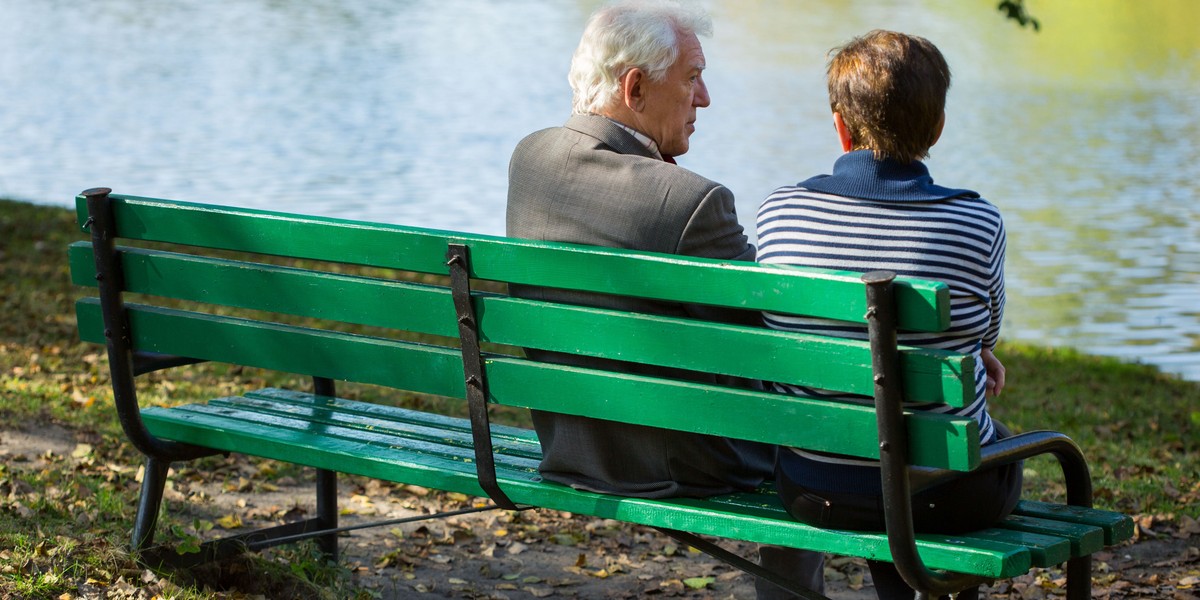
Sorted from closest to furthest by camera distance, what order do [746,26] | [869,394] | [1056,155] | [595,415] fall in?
[869,394], [595,415], [1056,155], [746,26]

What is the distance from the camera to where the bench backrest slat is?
2676 mm

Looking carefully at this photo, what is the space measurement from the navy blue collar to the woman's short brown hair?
24mm

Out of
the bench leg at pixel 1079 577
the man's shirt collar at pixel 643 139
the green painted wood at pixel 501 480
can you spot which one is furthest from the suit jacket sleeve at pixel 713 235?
the bench leg at pixel 1079 577

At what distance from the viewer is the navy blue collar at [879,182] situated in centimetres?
285

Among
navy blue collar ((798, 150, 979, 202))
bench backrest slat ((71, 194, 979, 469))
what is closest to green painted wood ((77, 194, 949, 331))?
bench backrest slat ((71, 194, 979, 469))

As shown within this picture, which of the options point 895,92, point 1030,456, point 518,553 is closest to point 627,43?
point 895,92

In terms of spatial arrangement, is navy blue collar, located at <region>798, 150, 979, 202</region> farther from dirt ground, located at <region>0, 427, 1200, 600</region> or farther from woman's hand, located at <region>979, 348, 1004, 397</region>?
dirt ground, located at <region>0, 427, 1200, 600</region>

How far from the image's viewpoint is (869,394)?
8.77ft

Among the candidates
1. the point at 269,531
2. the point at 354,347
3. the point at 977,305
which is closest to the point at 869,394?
the point at 977,305

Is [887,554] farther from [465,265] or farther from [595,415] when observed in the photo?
[465,265]

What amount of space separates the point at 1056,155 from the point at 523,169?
52.4ft

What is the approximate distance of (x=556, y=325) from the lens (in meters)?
3.10

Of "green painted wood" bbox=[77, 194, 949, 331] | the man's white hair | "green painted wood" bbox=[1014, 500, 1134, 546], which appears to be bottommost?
"green painted wood" bbox=[1014, 500, 1134, 546]

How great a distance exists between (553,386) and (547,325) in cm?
15
